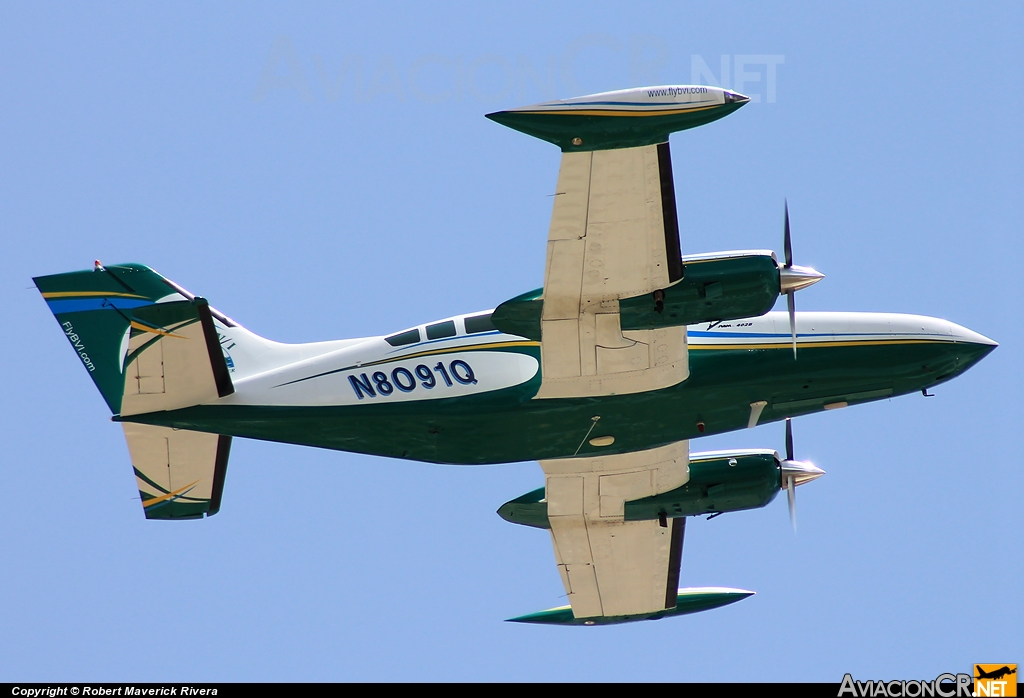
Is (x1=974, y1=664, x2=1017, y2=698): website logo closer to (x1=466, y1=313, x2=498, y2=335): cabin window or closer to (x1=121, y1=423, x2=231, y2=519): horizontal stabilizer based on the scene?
(x1=466, y1=313, x2=498, y2=335): cabin window

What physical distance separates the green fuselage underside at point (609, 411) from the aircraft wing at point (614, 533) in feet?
5.09

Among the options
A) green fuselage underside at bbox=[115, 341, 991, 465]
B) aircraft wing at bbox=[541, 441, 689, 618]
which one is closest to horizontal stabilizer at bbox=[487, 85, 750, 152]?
green fuselage underside at bbox=[115, 341, 991, 465]

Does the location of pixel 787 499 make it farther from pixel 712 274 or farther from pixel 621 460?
pixel 712 274

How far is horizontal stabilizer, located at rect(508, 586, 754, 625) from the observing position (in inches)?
1033

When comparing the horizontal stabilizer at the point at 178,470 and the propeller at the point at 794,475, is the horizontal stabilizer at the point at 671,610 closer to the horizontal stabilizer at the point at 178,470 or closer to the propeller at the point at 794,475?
the propeller at the point at 794,475

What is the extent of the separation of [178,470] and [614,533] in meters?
9.40

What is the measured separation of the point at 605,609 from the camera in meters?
26.2

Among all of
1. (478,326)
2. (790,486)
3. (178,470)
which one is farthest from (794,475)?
(178,470)

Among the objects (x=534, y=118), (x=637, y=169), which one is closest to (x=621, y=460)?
(x=637, y=169)

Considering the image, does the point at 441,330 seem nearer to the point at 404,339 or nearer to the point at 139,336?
the point at 404,339

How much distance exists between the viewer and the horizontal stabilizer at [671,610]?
86.1 ft

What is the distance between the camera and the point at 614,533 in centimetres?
2536

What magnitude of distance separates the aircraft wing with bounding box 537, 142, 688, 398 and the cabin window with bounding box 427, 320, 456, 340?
1885 millimetres

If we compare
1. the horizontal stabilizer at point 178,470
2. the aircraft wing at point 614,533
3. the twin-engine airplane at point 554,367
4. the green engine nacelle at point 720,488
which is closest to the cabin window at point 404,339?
the twin-engine airplane at point 554,367
